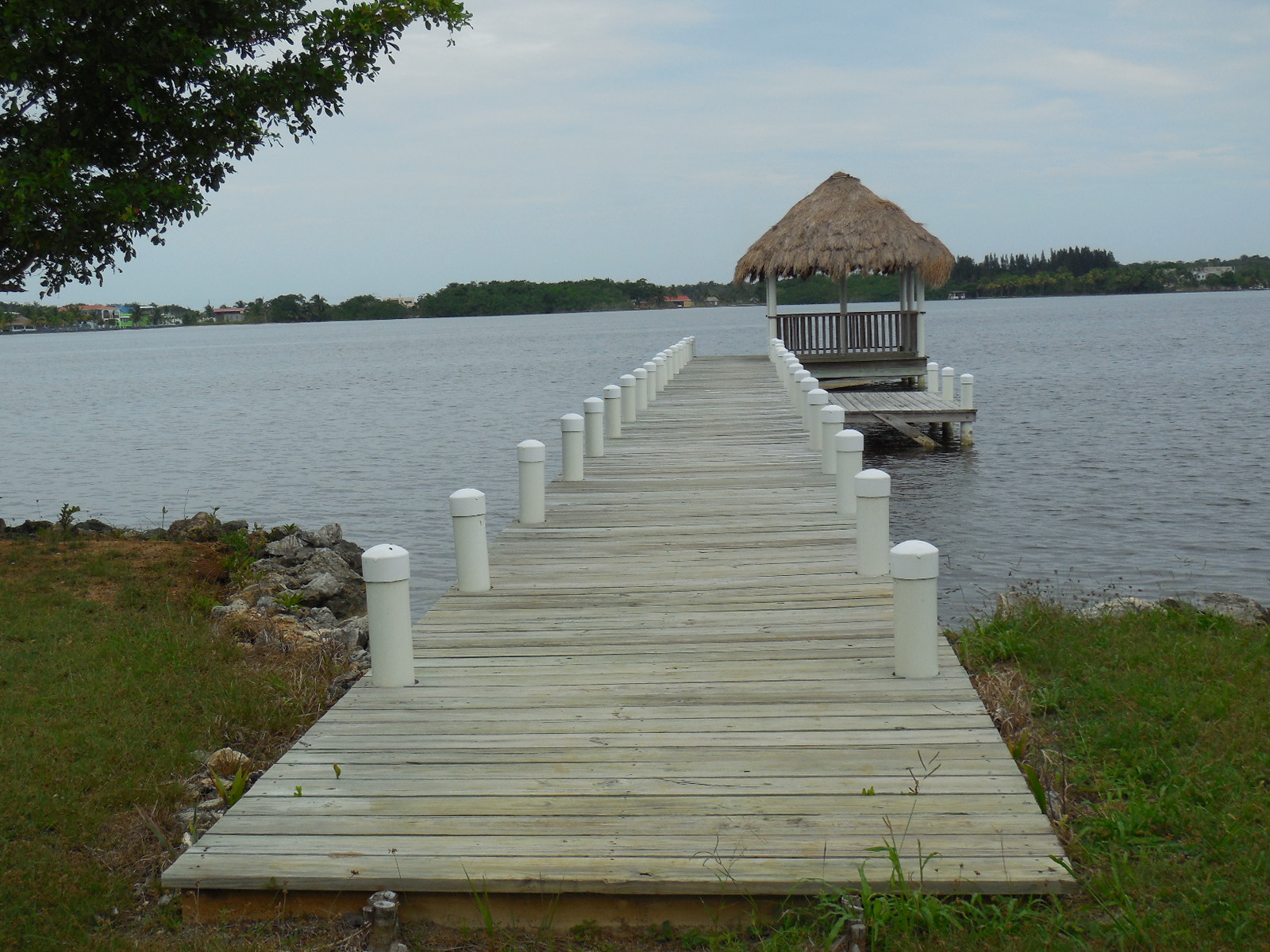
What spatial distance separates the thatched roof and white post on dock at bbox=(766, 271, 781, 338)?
212 mm

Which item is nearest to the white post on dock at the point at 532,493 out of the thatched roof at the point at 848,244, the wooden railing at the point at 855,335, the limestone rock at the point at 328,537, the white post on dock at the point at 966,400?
the limestone rock at the point at 328,537

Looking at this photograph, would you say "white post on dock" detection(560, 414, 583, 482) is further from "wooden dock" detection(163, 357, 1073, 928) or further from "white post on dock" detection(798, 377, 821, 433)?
"white post on dock" detection(798, 377, 821, 433)

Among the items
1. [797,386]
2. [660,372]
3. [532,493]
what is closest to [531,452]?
[532,493]

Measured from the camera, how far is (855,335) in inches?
1117

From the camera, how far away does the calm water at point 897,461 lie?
15859 millimetres

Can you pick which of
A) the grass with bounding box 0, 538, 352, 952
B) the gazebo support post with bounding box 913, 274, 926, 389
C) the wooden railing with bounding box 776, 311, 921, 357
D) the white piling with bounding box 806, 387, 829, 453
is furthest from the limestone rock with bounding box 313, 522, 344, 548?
the gazebo support post with bounding box 913, 274, 926, 389

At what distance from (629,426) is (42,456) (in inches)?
865

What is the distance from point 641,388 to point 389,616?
43.2ft

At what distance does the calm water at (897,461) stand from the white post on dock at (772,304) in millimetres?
4432

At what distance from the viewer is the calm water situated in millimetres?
15859

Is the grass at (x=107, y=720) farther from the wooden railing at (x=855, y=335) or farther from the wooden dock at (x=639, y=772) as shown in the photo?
the wooden railing at (x=855, y=335)

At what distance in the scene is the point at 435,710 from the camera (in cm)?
557

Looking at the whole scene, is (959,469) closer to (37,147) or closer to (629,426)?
(629,426)

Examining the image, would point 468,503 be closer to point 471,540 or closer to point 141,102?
point 471,540
